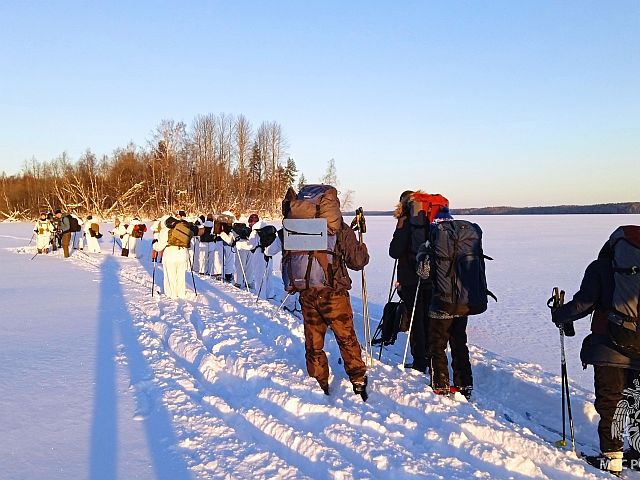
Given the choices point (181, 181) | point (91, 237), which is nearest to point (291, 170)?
point (181, 181)

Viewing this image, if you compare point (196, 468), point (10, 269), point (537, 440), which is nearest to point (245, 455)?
point (196, 468)

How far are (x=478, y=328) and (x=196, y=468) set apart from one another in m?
6.23

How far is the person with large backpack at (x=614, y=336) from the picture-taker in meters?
3.24

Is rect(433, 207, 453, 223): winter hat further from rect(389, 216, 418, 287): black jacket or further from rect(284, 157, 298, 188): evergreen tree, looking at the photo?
rect(284, 157, 298, 188): evergreen tree

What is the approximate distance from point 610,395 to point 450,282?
1.56m

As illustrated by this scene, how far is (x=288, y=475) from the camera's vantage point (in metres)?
2.99

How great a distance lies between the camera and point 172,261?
30.3ft

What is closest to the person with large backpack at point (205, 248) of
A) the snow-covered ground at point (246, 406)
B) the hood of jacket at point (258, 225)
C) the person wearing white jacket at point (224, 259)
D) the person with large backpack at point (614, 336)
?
the person wearing white jacket at point (224, 259)

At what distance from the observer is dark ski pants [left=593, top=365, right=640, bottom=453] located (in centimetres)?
344

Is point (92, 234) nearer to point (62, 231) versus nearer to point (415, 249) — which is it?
point (62, 231)

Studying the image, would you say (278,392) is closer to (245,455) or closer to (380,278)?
(245,455)

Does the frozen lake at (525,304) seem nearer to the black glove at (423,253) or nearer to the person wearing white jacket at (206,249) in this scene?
the black glove at (423,253)

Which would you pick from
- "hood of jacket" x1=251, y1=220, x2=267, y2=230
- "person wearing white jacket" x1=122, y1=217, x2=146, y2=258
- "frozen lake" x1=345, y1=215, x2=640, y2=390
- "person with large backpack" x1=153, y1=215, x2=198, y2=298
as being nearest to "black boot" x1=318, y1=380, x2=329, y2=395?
"frozen lake" x1=345, y1=215, x2=640, y2=390

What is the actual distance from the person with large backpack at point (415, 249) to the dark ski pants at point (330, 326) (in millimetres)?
1251
